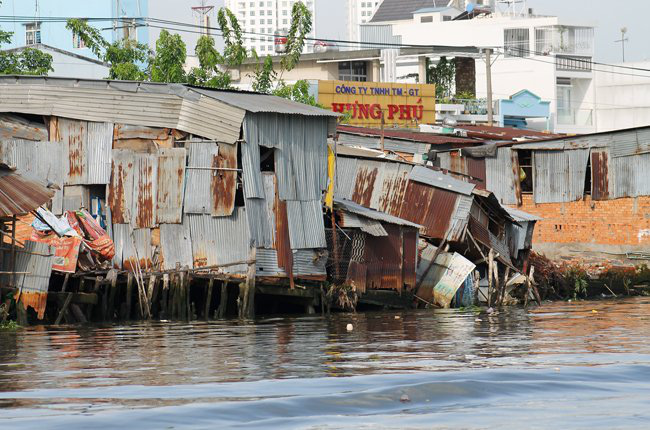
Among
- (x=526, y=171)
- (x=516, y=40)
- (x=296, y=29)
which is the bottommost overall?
(x=526, y=171)

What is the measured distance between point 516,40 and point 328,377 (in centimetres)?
5861

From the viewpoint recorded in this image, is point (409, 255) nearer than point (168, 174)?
No

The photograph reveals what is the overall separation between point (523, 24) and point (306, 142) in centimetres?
4500

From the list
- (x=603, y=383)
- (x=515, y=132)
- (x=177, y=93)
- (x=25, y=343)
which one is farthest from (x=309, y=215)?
(x=515, y=132)

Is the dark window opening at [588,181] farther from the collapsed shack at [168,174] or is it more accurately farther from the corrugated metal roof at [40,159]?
the corrugated metal roof at [40,159]

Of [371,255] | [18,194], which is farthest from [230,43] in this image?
[18,194]

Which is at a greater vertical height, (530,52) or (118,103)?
(530,52)

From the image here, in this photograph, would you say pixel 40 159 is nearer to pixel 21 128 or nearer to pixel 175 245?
pixel 21 128

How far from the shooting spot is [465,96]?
6031cm

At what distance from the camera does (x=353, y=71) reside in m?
59.8

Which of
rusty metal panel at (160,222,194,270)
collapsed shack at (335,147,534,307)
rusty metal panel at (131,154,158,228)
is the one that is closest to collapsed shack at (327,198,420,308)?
collapsed shack at (335,147,534,307)

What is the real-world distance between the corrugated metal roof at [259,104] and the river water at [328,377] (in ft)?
18.5

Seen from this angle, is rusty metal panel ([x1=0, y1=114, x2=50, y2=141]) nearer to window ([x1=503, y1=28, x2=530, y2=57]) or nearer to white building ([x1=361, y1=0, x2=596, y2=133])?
white building ([x1=361, y1=0, x2=596, y2=133])

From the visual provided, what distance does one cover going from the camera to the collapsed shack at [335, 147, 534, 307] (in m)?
29.1
